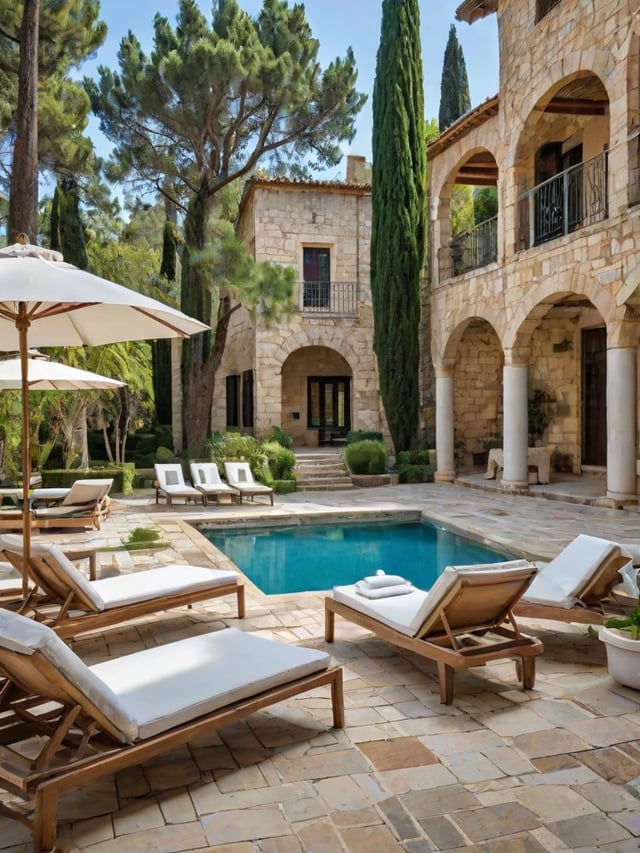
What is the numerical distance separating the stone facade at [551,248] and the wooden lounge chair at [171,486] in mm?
5992

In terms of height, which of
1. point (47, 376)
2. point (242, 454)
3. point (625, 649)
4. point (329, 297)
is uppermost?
point (329, 297)

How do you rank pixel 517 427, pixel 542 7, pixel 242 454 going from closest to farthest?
pixel 542 7 → pixel 517 427 → pixel 242 454

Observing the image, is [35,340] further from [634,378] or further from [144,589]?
[634,378]

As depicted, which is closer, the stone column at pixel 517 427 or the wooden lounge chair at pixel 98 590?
the wooden lounge chair at pixel 98 590

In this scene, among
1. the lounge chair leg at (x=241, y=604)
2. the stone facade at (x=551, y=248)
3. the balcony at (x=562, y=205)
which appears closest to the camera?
the lounge chair leg at (x=241, y=604)

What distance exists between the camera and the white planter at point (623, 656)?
3697 millimetres

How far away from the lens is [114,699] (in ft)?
8.64

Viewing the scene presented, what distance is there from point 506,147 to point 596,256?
12.2 feet

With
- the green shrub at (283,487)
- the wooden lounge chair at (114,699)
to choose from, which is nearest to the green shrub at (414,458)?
the green shrub at (283,487)

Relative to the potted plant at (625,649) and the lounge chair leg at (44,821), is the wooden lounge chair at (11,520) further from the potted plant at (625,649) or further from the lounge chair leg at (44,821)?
the potted plant at (625,649)

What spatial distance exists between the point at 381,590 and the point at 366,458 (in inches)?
446

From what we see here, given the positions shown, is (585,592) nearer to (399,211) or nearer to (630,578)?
(630,578)

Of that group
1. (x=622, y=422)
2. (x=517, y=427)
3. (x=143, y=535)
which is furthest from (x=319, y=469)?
(x=143, y=535)

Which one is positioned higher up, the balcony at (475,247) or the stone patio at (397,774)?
the balcony at (475,247)
